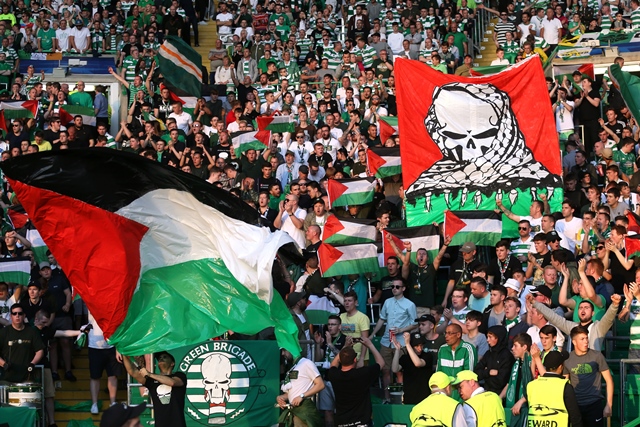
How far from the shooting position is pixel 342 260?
1969cm

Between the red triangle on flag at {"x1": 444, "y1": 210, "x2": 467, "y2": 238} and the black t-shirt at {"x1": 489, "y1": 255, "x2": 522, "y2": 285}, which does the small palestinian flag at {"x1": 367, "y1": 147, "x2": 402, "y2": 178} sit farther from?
the black t-shirt at {"x1": 489, "y1": 255, "x2": 522, "y2": 285}

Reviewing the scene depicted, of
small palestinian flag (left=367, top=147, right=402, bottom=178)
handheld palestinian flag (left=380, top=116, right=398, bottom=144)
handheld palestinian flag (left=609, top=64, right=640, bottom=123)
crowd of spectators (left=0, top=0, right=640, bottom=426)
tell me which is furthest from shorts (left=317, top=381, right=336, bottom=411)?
handheld palestinian flag (left=609, top=64, right=640, bottom=123)

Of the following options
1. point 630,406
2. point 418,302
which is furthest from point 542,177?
point 630,406

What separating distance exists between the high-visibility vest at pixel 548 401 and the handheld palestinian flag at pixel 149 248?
2.85 metres

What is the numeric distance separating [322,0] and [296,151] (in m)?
10.7

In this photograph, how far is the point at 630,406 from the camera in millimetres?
16094

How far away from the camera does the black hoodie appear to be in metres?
15.6

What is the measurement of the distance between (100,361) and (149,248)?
3.46m

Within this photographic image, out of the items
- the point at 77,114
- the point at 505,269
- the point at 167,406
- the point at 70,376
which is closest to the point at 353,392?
the point at 167,406

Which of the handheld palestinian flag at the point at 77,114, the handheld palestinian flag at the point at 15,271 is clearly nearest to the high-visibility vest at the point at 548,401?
the handheld palestinian flag at the point at 15,271

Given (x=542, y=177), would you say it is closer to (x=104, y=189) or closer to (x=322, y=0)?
(x=104, y=189)

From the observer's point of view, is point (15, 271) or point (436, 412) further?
point (15, 271)

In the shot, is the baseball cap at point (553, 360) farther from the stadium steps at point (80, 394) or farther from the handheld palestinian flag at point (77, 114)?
the handheld palestinian flag at point (77, 114)

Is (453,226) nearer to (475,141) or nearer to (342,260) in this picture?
(342,260)
